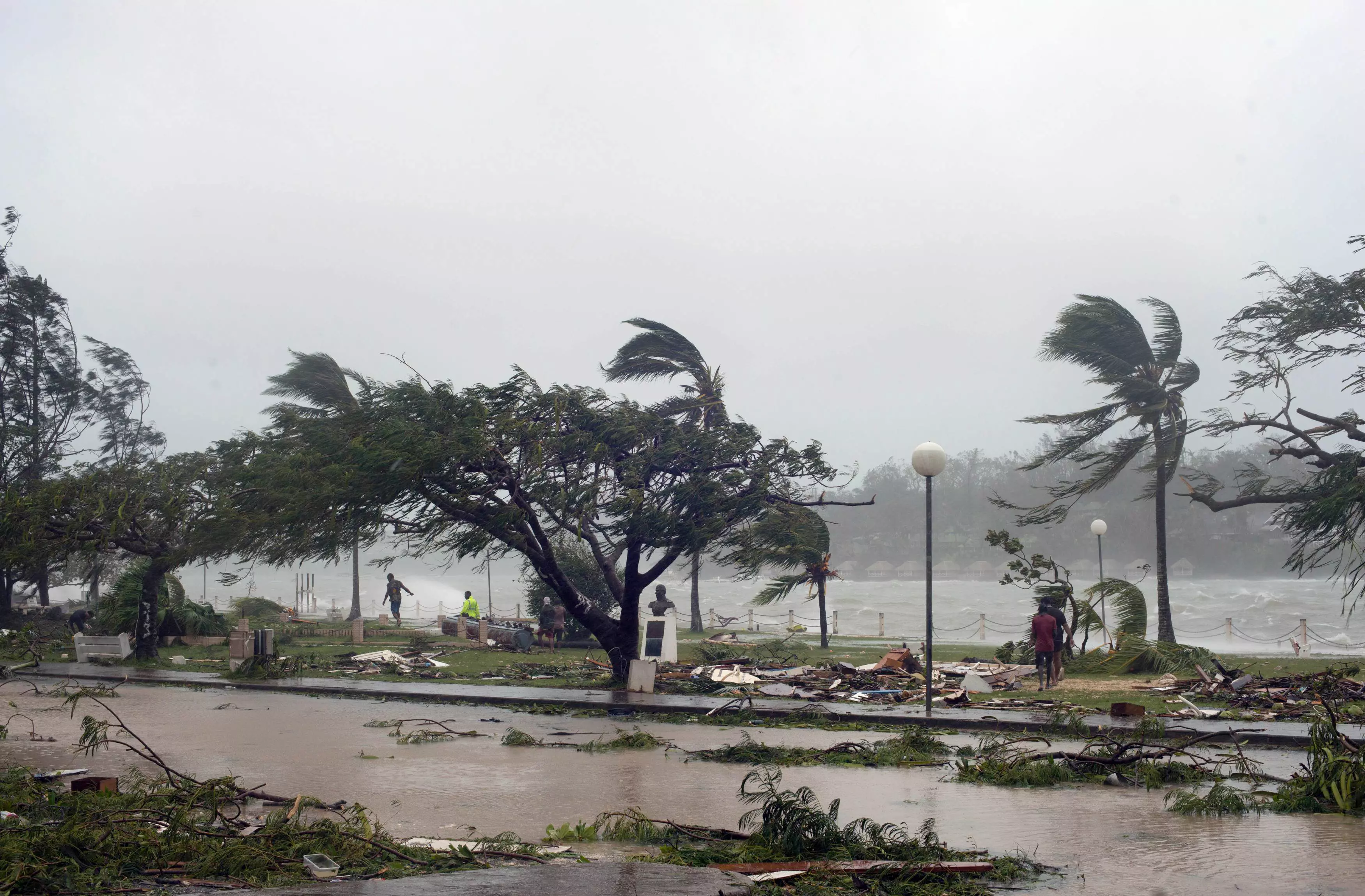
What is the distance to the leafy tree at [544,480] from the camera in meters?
17.6

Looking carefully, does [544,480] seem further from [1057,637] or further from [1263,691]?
[1263,691]

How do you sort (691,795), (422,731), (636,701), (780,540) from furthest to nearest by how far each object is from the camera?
(780,540)
(636,701)
(422,731)
(691,795)

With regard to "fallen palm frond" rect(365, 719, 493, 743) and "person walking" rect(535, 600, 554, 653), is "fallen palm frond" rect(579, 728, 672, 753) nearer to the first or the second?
"fallen palm frond" rect(365, 719, 493, 743)

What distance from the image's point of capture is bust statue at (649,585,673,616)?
73.6 feet

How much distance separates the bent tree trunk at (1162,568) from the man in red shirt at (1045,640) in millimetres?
10442

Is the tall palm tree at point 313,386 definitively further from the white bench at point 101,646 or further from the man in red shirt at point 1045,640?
the man in red shirt at point 1045,640

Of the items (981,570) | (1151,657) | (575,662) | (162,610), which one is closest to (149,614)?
(162,610)

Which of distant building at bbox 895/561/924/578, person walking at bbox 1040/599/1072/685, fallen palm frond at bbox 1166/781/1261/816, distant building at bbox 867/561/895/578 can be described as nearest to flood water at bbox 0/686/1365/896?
fallen palm frond at bbox 1166/781/1261/816

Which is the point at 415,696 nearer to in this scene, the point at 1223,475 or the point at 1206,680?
the point at 1206,680

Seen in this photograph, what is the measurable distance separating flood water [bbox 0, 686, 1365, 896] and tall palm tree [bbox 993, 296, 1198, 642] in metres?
17.7

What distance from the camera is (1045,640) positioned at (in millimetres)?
18000

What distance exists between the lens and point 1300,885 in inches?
229

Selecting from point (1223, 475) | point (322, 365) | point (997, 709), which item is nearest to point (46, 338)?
point (322, 365)

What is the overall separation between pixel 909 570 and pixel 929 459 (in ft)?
393
